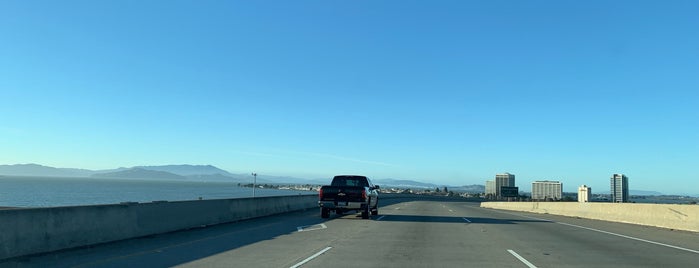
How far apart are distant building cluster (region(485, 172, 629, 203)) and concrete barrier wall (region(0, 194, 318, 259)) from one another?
6525 centimetres

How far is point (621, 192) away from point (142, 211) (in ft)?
231

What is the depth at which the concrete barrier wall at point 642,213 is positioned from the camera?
19.9m

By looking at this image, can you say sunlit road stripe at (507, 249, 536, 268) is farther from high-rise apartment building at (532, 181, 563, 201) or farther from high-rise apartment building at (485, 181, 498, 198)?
high-rise apartment building at (485, 181, 498, 198)

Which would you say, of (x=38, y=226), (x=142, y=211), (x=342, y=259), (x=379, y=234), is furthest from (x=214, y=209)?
(x=342, y=259)

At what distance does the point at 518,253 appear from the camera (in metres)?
12.2

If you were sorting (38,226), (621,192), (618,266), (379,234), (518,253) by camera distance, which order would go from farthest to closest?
1. (621,192)
2. (379,234)
3. (518,253)
4. (38,226)
5. (618,266)

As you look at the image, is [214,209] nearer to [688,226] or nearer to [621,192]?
[688,226]

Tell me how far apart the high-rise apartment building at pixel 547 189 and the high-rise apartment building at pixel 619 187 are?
55.8m

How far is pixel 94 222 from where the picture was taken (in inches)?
514

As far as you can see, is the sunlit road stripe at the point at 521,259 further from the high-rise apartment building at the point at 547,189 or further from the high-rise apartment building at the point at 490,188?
the high-rise apartment building at the point at 490,188

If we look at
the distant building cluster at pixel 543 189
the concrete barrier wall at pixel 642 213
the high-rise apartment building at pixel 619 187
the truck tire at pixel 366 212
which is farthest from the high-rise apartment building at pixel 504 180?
the truck tire at pixel 366 212

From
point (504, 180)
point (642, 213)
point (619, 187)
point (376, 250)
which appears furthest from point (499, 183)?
point (376, 250)

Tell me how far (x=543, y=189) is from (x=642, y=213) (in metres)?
117

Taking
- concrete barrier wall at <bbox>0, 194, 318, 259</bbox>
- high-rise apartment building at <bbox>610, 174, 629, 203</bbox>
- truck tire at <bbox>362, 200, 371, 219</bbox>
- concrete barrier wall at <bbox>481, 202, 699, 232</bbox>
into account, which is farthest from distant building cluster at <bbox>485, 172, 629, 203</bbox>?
concrete barrier wall at <bbox>0, 194, 318, 259</bbox>
